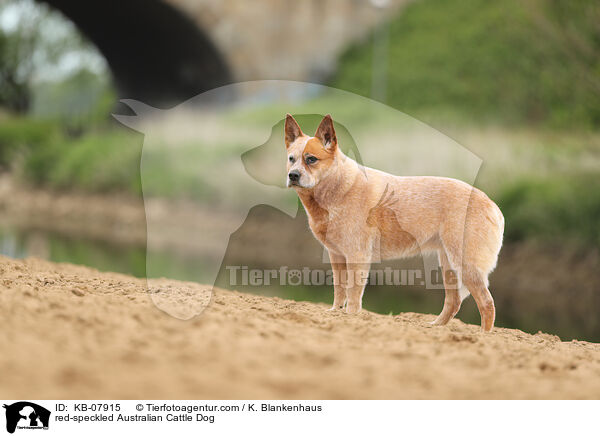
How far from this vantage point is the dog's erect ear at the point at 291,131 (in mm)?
4118

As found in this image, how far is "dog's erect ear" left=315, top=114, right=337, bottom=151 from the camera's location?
399 cm

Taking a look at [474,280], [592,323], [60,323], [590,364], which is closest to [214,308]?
[60,323]

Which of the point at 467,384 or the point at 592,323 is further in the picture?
the point at 592,323

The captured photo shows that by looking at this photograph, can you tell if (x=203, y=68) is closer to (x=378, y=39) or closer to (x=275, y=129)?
(x=378, y=39)

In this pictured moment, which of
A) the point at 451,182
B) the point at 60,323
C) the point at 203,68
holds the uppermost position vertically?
the point at 203,68

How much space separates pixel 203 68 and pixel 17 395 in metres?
23.1

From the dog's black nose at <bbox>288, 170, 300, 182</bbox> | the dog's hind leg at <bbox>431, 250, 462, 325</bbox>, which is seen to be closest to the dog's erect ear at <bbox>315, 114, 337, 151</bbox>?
the dog's black nose at <bbox>288, 170, 300, 182</bbox>

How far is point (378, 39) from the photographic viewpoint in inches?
1013
